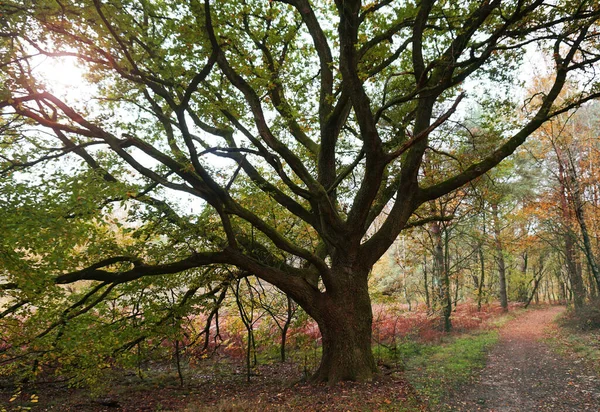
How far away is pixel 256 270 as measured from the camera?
783 cm

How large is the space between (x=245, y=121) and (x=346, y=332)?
640 cm

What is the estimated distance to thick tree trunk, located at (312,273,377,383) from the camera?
305 inches

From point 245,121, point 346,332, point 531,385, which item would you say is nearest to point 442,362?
point 531,385

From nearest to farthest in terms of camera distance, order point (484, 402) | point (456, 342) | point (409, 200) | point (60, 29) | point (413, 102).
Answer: point (60, 29) < point (484, 402) < point (409, 200) < point (413, 102) < point (456, 342)

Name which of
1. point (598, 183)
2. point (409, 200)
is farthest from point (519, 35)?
point (598, 183)

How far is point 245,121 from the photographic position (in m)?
9.76

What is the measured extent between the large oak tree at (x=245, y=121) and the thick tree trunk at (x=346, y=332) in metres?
0.03

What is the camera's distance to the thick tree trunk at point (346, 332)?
305 inches

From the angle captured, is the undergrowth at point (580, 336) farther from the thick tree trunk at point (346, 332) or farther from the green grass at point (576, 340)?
the thick tree trunk at point (346, 332)

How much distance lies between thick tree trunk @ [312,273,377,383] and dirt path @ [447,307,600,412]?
2.04m

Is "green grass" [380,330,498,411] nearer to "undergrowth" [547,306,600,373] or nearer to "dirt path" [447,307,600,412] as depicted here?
"dirt path" [447,307,600,412]

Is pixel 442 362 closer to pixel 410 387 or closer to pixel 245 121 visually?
pixel 410 387

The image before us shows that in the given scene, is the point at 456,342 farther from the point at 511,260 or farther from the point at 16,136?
the point at 16,136

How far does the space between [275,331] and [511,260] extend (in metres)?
17.1
